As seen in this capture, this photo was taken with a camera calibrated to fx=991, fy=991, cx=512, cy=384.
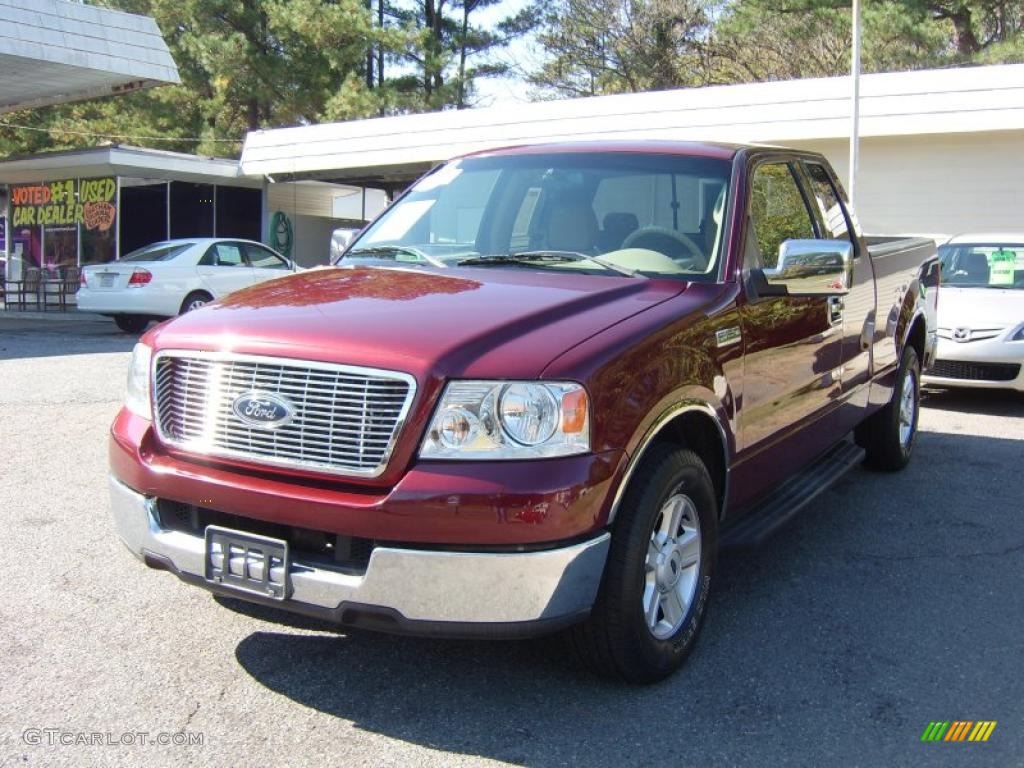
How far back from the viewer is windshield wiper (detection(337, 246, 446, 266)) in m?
4.18

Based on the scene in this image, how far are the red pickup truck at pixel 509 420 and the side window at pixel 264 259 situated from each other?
1276 cm

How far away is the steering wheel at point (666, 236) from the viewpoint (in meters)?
4.04

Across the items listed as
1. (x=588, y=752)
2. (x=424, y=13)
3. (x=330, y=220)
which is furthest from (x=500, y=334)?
(x=424, y=13)

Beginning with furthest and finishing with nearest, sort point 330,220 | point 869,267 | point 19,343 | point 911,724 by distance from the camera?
point 330,220, point 19,343, point 869,267, point 911,724

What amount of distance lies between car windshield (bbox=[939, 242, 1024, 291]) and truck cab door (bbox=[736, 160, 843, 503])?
5.63 metres

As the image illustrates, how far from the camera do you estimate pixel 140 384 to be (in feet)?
11.4

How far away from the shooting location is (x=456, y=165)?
197 inches

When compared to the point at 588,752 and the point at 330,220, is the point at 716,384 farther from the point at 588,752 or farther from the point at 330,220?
the point at 330,220

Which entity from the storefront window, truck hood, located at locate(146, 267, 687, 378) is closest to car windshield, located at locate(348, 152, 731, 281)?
truck hood, located at locate(146, 267, 687, 378)

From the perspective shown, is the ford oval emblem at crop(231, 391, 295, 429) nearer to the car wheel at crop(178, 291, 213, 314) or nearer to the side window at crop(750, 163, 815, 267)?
the side window at crop(750, 163, 815, 267)

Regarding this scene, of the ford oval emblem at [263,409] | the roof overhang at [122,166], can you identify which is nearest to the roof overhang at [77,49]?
the roof overhang at [122,166]

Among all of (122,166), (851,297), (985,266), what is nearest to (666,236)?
(851,297)

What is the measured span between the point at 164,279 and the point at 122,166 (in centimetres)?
824

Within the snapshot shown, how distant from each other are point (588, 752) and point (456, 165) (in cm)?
304
